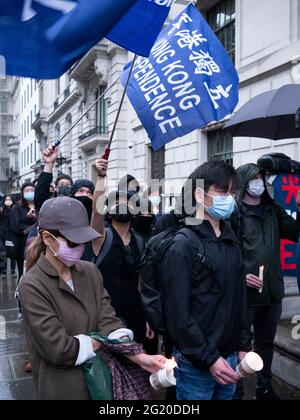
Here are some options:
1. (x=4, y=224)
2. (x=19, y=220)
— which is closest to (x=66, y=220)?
(x=19, y=220)

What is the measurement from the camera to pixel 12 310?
7.19 m

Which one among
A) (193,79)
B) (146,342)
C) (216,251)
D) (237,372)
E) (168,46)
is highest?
(168,46)

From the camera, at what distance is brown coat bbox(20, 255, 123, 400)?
198 cm

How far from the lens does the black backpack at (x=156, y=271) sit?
242 centimetres

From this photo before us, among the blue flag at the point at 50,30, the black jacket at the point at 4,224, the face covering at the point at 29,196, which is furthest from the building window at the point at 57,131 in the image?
the blue flag at the point at 50,30

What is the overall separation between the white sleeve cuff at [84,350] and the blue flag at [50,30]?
1.67 metres

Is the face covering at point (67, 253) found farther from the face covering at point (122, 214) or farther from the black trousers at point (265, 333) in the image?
the black trousers at point (265, 333)

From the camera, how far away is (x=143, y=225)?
4195mm

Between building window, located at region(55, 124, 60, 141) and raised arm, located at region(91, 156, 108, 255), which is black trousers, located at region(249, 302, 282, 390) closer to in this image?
raised arm, located at region(91, 156, 108, 255)

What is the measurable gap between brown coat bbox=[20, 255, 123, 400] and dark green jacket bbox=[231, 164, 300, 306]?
1648 mm

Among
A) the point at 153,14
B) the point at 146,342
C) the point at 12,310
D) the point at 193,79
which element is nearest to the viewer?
the point at 153,14

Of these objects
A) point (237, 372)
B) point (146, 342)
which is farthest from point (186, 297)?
point (146, 342)
